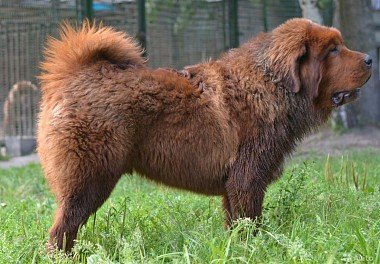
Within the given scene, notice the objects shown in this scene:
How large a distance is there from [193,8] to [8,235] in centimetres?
787

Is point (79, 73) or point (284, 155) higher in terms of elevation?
point (79, 73)

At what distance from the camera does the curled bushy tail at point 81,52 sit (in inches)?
188

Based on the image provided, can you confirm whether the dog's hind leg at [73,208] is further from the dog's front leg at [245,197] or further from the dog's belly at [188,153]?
the dog's front leg at [245,197]

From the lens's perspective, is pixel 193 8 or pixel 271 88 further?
pixel 193 8

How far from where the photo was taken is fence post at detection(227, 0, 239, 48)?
1259 centimetres

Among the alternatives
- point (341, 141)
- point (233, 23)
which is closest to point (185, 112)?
point (341, 141)

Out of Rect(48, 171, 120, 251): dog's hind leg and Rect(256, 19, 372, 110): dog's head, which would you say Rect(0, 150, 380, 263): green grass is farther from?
Rect(256, 19, 372, 110): dog's head

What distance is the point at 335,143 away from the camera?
11.5 metres

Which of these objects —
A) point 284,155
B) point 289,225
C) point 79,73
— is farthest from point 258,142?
point 79,73

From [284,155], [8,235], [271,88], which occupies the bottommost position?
[8,235]

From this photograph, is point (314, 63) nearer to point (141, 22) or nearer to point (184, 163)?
point (184, 163)

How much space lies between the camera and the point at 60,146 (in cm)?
444

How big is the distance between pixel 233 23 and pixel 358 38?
7.25ft

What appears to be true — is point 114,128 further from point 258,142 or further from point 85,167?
point 258,142
